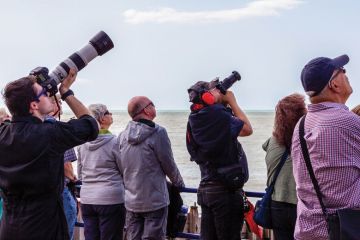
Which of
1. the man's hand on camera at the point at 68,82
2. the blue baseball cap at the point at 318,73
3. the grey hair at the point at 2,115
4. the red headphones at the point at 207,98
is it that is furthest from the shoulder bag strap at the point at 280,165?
the grey hair at the point at 2,115

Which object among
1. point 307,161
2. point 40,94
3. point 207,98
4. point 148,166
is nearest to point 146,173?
point 148,166

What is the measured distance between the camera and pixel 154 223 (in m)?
5.43

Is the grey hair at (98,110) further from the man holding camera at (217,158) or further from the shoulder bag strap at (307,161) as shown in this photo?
the shoulder bag strap at (307,161)

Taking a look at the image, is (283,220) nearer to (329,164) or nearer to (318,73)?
(329,164)

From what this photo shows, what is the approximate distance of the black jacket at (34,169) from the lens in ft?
11.2

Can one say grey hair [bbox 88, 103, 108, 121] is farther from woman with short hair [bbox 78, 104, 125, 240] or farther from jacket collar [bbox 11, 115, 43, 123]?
jacket collar [bbox 11, 115, 43, 123]

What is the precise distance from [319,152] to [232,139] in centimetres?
175

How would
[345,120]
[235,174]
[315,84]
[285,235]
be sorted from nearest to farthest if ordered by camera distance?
[345,120] < [315,84] < [285,235] < [235,174]

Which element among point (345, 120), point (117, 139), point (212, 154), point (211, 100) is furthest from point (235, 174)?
point (345, 120)

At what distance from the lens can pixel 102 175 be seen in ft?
18.6

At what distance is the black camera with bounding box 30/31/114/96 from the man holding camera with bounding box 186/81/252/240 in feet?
4.33

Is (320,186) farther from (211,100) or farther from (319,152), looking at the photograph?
(211,100)

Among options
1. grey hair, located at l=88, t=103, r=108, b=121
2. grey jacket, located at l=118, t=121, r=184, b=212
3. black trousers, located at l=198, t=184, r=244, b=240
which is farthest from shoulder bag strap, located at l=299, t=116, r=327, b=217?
grey hair, located at l=88, t=103, r=108, b=121

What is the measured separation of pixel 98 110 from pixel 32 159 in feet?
7.96
